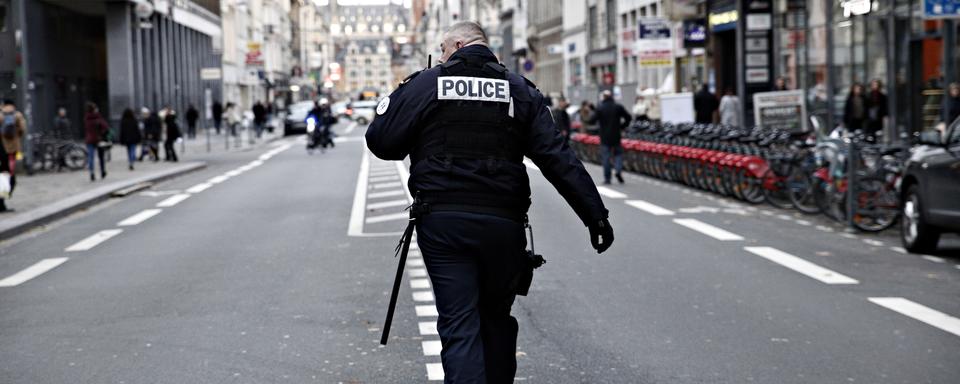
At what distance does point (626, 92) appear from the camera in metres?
46.2

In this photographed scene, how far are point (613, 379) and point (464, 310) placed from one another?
1993mm

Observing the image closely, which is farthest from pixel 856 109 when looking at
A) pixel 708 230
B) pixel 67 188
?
pixel 67 188

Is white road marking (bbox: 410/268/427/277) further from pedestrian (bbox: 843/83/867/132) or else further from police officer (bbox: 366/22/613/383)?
pedestrian (bbox: 843/83/867/132)

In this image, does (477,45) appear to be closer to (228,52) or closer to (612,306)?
(612,306)

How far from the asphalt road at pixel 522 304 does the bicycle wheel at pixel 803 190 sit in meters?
0.30

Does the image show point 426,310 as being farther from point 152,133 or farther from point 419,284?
point 152,133

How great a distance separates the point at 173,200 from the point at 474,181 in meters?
17.9

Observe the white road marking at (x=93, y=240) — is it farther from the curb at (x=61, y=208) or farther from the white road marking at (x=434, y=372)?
the white road marking at (x=434, y=372)

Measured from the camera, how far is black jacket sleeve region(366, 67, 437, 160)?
554 cm

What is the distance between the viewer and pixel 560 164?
556cm

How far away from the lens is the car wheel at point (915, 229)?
1339 cm

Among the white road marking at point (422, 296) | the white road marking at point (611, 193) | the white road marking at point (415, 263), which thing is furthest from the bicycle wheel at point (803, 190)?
the white road marking at point (422, 296)

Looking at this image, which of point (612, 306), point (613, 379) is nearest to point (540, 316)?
point (612, 306)

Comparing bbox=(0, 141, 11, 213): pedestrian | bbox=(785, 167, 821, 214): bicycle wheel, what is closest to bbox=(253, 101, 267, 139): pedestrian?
bbox=(0, 141, 11, 213): pedestrian
